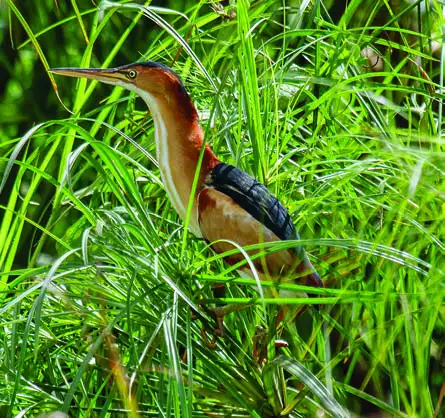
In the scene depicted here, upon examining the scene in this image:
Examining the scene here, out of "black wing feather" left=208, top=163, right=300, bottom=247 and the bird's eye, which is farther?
the bird's eye

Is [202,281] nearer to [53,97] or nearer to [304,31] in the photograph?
[304,31]

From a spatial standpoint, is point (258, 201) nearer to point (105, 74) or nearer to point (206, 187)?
point (206, 187)

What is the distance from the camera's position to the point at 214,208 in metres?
0.99

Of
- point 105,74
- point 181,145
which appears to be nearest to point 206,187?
point 181,145

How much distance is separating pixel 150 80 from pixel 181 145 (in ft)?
0.23

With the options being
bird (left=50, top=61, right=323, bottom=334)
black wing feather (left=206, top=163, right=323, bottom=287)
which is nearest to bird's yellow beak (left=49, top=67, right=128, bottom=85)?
bird (left=50, top=61, right=323, bottom=334)


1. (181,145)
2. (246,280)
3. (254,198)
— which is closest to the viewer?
(246,280)

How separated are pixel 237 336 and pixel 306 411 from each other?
85 millimetres

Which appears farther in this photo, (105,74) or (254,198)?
(105,74)

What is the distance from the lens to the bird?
0.90 metres

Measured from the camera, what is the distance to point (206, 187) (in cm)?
100

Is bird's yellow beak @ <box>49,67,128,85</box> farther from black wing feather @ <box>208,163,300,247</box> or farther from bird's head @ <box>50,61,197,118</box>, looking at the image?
black wing feather @ <box>208,163,300,247</box>

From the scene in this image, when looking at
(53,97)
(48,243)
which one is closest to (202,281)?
(48,243)

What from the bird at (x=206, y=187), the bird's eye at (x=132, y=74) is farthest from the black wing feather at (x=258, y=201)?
the bird's eye at (x=132, y=74)
